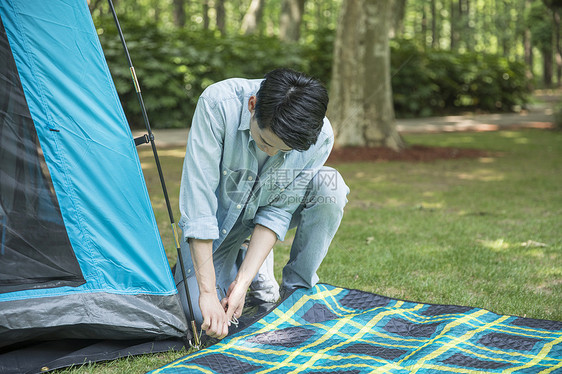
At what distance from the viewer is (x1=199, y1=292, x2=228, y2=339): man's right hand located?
196cm

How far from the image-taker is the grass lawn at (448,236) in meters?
2.77

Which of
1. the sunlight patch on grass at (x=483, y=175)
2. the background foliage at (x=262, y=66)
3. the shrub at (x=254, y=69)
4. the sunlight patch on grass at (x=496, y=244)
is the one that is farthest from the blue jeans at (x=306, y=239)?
the shrub at (x=254, y=69)

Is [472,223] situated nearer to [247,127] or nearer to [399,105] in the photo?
[247,127]

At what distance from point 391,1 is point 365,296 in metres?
5.72

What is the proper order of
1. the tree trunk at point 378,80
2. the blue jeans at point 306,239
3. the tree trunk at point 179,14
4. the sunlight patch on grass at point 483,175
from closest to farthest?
the blue jeans at point 306,239
the sunlight patch on grass at point 483,175
the tree trunk at point 378,80
the tree trunk at point 179,14

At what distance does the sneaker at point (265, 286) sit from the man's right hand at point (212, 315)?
0.59 metres

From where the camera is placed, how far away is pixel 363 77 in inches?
291

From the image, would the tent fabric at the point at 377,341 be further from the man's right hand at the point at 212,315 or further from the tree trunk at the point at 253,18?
the tree trunk at the point at 253,18

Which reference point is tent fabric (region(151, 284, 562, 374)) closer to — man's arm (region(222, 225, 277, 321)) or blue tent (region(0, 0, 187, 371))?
man's arm (region(222, 225, 277, 321))

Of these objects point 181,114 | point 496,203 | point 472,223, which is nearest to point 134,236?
point 472,223

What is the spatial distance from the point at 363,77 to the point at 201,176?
573cm

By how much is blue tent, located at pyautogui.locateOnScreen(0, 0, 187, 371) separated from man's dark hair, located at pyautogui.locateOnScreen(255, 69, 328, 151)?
0.63 m

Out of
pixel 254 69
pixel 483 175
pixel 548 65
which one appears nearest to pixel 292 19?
pixel 254 69

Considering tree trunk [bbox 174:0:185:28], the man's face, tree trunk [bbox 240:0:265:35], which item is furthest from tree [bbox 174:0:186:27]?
the man's face
